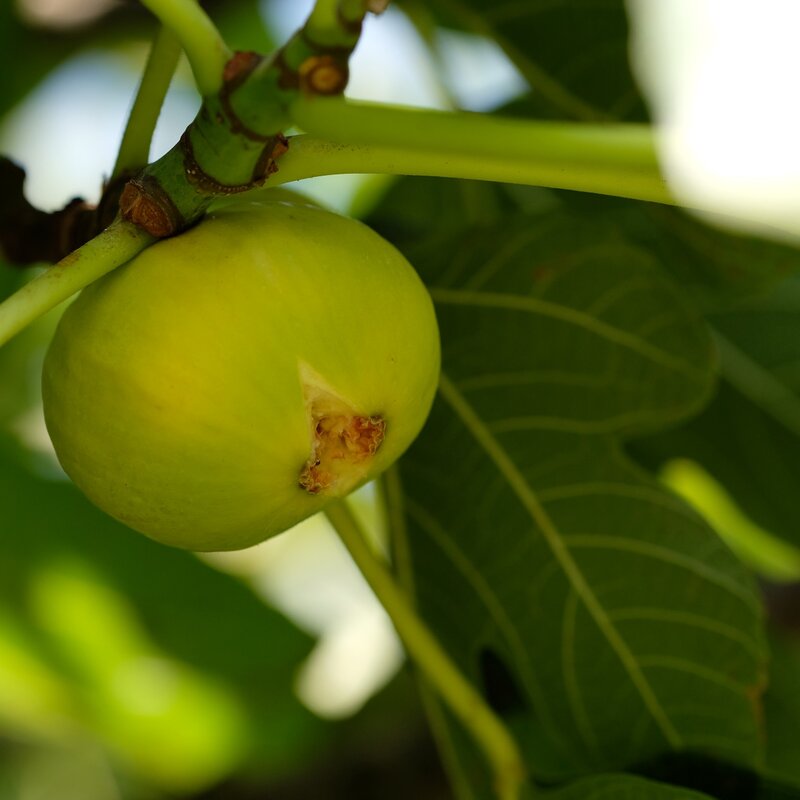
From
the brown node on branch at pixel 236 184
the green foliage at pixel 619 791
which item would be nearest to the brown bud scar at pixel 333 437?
the brown node on branch at pixel 236 184

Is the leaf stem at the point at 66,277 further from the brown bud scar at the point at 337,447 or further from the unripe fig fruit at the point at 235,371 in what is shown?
the brown bud scar at the point at 337,447

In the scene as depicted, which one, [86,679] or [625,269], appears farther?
[86,679]

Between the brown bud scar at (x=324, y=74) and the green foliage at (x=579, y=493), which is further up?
the brown bud scar at (x=324, y=74)

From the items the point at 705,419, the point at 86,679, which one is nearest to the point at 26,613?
the point at 86,679

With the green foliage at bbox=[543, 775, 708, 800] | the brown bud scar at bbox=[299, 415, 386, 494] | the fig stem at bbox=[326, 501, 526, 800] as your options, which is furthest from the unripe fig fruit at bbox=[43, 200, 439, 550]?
the green foliage at bbox=[543, 775, 708, 800]

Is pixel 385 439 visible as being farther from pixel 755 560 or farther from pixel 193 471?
pixel 755 560

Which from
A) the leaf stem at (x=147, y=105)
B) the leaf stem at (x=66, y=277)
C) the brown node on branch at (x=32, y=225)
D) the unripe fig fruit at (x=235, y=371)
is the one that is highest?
the leaf stem at (x=147, y=105)

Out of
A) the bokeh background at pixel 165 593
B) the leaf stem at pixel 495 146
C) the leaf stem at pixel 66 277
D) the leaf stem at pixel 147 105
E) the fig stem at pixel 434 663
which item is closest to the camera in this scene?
the leaf stem at pixel 495 146
